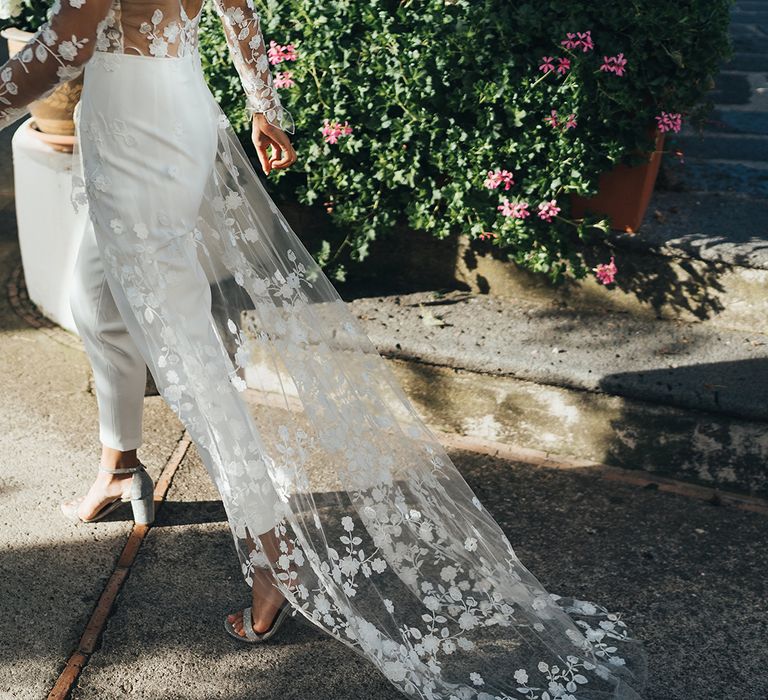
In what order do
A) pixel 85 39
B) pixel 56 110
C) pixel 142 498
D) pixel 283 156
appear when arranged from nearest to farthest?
pixel 85 39 < pixel 283 156 < pixel 142 498 < pixel 56 110

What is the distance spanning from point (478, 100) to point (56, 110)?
5.53 feet

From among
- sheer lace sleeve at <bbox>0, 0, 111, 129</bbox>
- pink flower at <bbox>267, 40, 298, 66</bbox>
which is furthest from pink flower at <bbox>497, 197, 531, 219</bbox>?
sheer lace sleeve at <bbox>0, 0, 111, 129</bbox>

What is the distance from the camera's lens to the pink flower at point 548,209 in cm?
364

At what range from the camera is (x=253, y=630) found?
2584mm

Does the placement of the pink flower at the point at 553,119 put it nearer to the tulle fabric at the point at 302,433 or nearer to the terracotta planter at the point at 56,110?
the tulle fabric at the point at 302,433

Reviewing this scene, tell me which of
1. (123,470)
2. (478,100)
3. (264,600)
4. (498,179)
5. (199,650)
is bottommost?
(199,650)

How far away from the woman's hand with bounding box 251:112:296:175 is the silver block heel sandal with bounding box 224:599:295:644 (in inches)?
48.7

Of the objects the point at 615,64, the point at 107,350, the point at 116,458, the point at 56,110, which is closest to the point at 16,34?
the point at 56,110

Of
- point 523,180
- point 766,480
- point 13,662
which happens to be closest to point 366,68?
point 523,180

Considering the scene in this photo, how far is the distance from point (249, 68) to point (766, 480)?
85.3 inches

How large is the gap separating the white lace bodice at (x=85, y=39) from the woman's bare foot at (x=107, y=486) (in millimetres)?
1139

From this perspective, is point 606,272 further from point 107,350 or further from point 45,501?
point 45,501

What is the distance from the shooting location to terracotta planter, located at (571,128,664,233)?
3.75m

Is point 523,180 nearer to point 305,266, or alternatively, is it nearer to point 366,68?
point 366,68
